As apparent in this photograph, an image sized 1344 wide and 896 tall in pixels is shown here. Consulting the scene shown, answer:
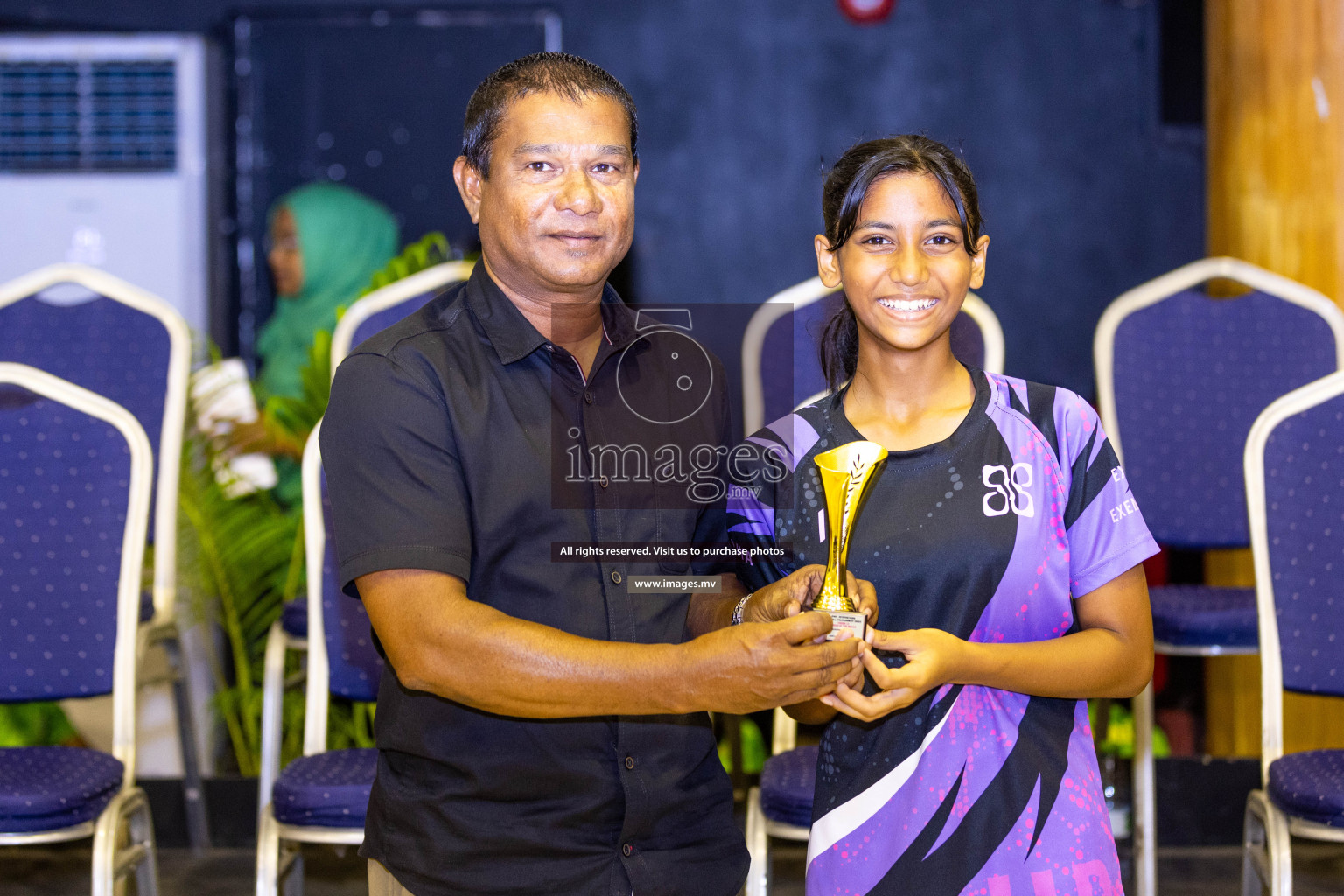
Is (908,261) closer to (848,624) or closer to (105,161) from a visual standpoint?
(848,624)

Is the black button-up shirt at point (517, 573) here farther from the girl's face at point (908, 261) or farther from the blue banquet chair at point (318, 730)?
the blue banquet chair at point (318, 730)

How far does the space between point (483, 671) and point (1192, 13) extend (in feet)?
15.2

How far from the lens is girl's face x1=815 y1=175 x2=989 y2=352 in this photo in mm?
1192

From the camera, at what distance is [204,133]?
16.2 feet

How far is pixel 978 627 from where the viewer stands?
1.19 meters

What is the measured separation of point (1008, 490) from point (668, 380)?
344mm

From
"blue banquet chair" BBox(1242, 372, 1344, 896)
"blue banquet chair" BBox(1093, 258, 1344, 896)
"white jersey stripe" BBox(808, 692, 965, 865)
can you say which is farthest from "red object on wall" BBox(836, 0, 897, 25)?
"white jersey stripe" BBox(808, 692, 965, 865)

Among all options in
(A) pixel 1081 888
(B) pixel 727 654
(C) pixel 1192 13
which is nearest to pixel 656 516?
(B) pixel 727 654

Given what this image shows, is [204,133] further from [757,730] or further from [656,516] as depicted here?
[656,516]

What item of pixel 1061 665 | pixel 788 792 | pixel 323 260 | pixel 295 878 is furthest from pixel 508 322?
pixel 323 260

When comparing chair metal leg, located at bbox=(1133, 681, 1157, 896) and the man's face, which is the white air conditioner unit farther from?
the man's face

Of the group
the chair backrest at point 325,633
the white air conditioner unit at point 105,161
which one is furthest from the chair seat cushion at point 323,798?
the white air conditioner unit at point 105,161

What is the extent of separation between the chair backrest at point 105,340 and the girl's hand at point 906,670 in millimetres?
1938

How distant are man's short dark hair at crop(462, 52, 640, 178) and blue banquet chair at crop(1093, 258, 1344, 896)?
174 centimetres
